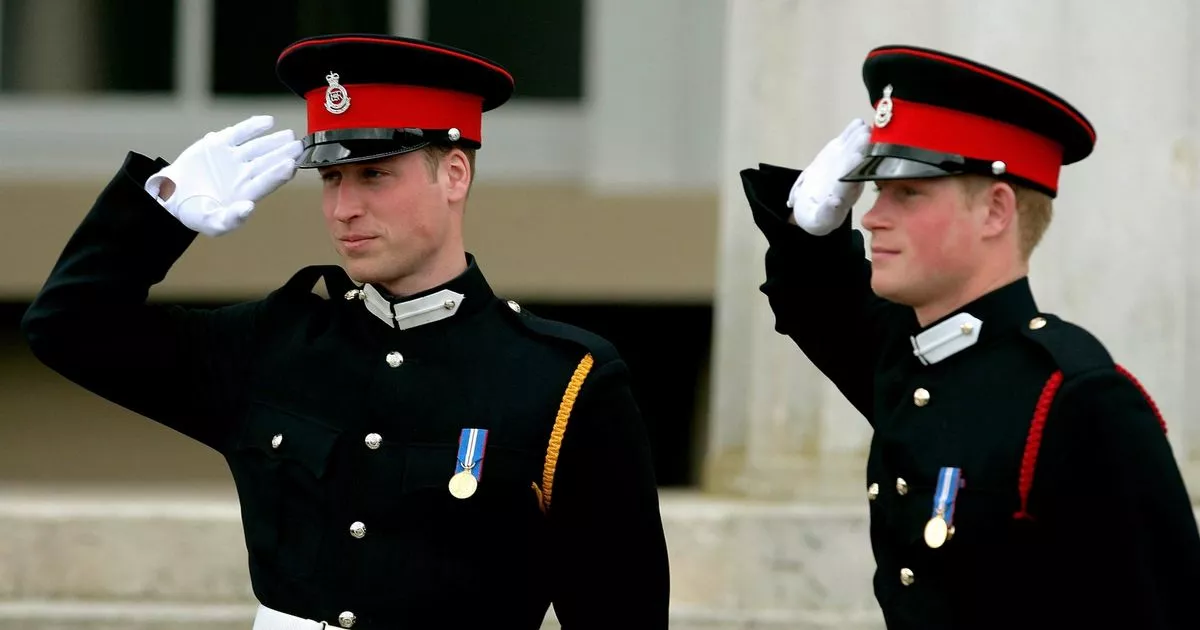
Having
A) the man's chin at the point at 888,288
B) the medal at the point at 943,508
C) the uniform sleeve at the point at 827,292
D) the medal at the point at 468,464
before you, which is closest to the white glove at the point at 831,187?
the uniform sleeve at the point at 827,292

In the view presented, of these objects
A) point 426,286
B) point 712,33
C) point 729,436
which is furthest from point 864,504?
point 426,286

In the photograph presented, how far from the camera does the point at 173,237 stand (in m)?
2.95

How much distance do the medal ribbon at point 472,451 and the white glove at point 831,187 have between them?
2.26 ft

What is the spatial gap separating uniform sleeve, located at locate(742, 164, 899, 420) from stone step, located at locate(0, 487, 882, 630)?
2.29m

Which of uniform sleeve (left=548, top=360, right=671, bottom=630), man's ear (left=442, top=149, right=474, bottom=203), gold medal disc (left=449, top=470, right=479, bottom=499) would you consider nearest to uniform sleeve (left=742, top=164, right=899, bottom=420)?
uniform sleeve (left=548, top=360, right=671, bottom=630)

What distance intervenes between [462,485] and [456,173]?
557 mm

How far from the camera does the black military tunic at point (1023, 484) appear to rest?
8.38 ft

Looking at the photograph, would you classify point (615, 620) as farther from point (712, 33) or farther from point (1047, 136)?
point (712, 33)

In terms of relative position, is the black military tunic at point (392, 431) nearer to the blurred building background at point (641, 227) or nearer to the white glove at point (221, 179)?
the white glove at point (221, 179)

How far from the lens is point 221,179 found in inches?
117

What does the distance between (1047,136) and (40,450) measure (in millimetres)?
4464

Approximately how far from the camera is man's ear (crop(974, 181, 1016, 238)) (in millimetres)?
2783

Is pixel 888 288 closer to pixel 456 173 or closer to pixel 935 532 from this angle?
pixel 935 532

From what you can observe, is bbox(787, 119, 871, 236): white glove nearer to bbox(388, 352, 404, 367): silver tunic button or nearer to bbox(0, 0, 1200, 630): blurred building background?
bbox(388, 352, 404, 367): silver tunic button
